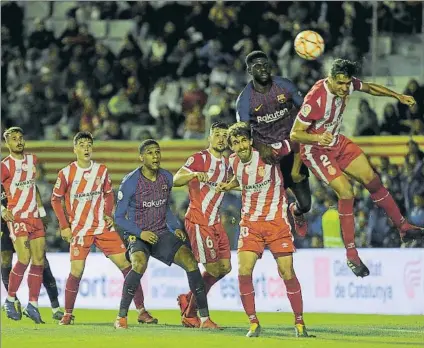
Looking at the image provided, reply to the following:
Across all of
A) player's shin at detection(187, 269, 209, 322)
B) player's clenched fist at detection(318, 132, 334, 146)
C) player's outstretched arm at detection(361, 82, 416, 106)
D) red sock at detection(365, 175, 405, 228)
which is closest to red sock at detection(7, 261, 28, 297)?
player's shin at detection(187, 269, 209, 322)

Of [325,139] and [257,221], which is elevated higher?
[325,139]

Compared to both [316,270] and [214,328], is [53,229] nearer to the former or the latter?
[316,270]

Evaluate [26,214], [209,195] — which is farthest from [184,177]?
[26,214]

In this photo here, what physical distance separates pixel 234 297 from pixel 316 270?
1.23 m

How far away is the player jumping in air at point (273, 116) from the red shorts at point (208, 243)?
102 cm

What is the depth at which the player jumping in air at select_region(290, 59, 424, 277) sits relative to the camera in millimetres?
11281

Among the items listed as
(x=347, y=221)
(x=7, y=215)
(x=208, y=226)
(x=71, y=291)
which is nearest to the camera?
(x=347, y=221)

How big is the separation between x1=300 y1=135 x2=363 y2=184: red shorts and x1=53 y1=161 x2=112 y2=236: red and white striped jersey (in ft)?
8.11

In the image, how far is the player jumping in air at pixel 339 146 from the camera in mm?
11281

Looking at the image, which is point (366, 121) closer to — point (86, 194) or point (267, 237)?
point (86, 194)

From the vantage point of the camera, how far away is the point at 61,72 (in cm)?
2091

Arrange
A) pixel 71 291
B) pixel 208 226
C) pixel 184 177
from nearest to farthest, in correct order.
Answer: pixel 184 177 < pixel 208 226 < pixel 71 291

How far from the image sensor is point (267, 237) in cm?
1135

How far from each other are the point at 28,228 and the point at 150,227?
1.99 meters
